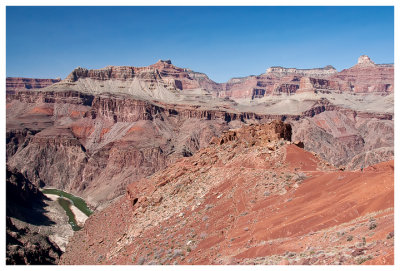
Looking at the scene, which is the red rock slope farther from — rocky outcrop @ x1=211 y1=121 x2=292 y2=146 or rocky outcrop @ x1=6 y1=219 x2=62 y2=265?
rocky outcrop @ x1=6 y1=219 x2=62 y2=265

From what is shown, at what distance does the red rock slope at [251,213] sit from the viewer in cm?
1872

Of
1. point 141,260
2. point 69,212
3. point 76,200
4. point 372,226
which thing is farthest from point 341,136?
point 372,226

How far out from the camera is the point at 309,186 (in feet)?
87.9

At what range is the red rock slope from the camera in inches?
737

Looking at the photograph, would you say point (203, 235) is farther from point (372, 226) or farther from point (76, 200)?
point (76, 200)

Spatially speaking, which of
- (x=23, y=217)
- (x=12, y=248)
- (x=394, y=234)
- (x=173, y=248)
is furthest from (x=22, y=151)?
(x=394, y=234)

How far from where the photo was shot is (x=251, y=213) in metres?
26.3

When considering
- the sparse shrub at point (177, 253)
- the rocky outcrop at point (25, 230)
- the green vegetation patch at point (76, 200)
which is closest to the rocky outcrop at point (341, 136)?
the green vegetation patch at point (76, 200)

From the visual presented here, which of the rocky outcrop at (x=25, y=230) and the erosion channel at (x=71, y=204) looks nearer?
the rocky outcrop at (x=25, y=230)

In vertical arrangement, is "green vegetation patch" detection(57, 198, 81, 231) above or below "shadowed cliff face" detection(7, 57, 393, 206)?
below

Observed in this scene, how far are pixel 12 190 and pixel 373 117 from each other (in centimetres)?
17839

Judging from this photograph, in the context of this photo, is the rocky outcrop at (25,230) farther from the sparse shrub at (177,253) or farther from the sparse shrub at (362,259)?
the sparse shrub at (362,259)

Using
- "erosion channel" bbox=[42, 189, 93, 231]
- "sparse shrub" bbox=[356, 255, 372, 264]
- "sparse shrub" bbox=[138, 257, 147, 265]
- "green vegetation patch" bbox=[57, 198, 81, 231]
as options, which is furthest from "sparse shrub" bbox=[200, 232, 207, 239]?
"erosion channel" bbox=[42, 189, 93, 231]

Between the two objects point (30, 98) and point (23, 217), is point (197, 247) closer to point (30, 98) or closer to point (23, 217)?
point (23, 217)
